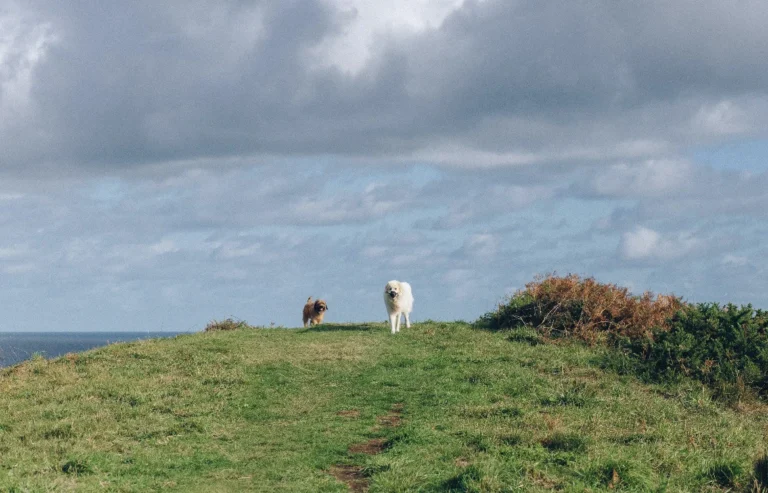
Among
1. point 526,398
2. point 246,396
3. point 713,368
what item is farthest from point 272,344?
point 713,368

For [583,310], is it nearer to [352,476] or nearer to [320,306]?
[320,306]

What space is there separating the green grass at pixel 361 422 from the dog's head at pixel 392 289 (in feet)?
10.2

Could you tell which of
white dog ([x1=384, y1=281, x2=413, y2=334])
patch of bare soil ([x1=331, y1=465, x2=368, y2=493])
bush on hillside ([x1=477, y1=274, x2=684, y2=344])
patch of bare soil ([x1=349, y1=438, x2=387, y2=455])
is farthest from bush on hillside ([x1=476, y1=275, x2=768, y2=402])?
patch of bare soil ([x1=331, y1=465, x2=368, y2=493])

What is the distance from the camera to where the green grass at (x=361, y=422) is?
11.2 m

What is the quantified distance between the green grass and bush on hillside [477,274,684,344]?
2051mm

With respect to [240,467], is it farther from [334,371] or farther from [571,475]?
[334,371]

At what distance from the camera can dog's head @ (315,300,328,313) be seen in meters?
32.6

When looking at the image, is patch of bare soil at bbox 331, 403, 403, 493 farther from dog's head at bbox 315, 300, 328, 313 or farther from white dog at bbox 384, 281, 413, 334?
dog's head at bbox 315, 300, 328, 313

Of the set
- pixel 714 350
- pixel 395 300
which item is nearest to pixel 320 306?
pixel 395 300

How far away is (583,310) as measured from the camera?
25.6 metres

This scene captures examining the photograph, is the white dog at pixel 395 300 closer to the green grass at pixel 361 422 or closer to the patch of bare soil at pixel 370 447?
the green grass at pixel 361 422

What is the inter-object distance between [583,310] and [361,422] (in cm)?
1286

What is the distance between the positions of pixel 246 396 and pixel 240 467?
5.23 m

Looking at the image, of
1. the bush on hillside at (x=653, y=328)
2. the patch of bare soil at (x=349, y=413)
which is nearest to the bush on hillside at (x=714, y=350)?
the bush on hillside at (x=653, y=328)
